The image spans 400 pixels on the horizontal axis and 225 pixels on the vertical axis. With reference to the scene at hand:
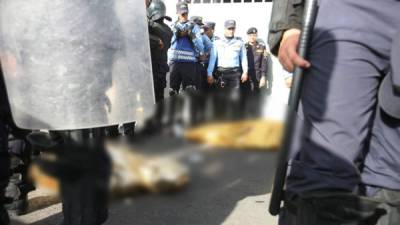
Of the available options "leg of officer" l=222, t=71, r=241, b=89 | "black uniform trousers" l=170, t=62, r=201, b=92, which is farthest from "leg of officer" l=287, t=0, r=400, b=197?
"leg of officer" l=222, t=71, r=241, b=89

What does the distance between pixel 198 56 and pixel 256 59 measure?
1.98 meters

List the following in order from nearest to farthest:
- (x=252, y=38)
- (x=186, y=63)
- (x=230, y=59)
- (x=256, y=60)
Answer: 1. (x=186, y=63)
2. (x=230, y=59)
3. (x=256, y=60)
4. (x=252, y=38)

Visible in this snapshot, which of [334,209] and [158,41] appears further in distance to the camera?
[158,41]

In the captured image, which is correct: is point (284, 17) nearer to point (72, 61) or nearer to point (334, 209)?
point (334, 209)

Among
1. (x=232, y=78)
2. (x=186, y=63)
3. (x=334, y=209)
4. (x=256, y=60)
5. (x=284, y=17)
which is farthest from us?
(x=256, y=60)

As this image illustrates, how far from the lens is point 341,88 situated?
4.61ft

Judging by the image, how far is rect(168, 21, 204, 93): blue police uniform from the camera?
6.21 metres

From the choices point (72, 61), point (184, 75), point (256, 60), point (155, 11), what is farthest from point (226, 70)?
point (72, 61)

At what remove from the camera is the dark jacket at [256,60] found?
26.8 ft

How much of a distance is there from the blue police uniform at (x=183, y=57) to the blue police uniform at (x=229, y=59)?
70 centimetres

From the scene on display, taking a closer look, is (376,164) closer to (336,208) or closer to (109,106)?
(336,208)

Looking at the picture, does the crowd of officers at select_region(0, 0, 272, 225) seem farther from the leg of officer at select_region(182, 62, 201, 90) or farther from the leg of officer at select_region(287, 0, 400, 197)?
the leg of officer at select_region(287, 0, 400, 197)

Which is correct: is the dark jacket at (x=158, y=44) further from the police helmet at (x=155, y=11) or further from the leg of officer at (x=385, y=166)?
the leg of officer at (x=385, y=166)

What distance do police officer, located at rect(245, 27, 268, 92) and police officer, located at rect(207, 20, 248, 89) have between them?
437 mm
